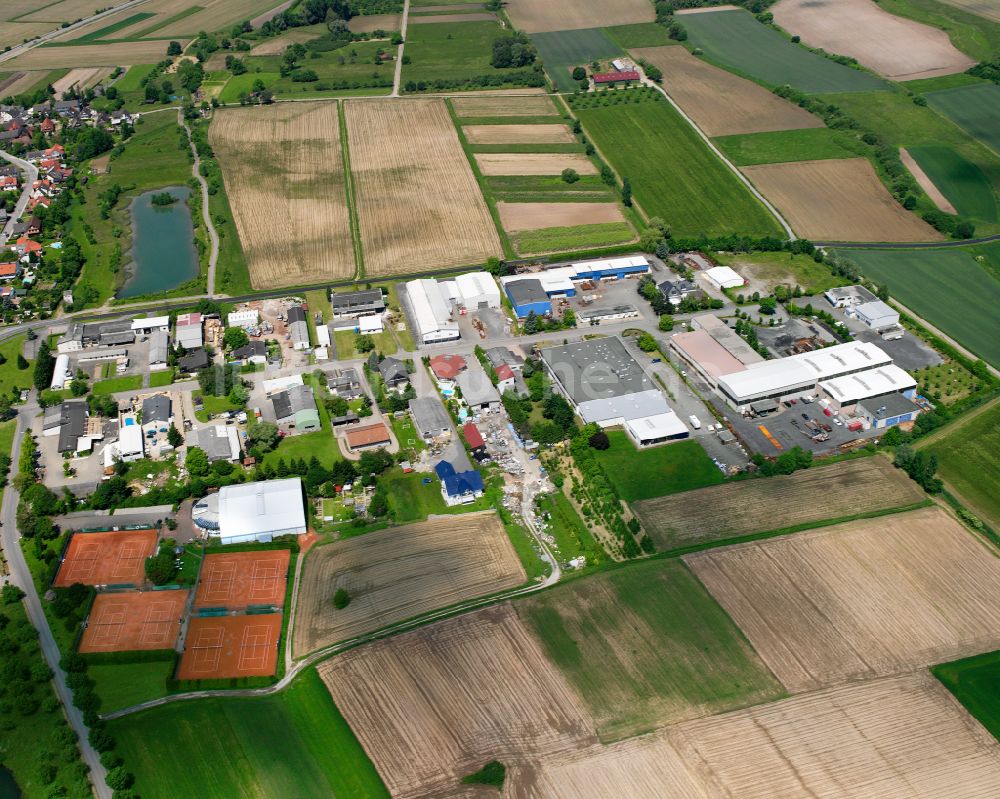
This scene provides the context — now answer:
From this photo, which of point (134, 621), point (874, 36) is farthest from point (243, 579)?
point (874, 36)

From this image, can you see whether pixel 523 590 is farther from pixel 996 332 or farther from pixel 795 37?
pixel 795 37

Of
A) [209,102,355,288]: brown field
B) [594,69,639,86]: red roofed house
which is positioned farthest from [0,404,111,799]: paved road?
[594,69,639,86]: red roofed house

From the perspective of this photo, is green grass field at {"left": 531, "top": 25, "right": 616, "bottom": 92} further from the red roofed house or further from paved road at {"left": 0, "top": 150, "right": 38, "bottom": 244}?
paved road at {"left": 0, "top": 150, "right": 38, "bottom": 244}

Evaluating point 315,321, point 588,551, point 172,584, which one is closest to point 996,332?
point 588,551

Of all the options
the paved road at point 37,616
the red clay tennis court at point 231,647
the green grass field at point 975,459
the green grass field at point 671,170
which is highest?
the green grass field at point 671,170

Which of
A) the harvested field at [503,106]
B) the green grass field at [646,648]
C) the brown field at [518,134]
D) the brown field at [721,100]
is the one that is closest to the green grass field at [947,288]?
the brown field at [721,100]

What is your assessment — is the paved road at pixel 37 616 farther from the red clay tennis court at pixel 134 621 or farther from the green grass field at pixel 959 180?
the green grass field at pixel 959 180
